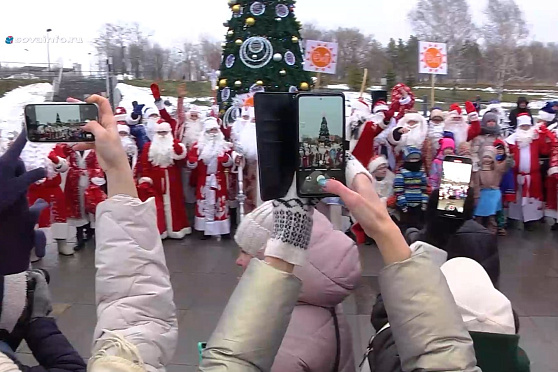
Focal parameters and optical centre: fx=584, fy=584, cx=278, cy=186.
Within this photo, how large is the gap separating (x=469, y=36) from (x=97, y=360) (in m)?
45.6

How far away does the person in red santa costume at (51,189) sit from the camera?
7.07m

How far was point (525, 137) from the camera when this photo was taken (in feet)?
27.1

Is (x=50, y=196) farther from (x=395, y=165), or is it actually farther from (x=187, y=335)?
(x=395, y=165)

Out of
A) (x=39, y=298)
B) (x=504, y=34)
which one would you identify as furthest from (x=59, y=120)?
(x=504, y=34)

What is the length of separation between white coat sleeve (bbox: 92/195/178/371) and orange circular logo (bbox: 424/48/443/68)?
8.97 meters

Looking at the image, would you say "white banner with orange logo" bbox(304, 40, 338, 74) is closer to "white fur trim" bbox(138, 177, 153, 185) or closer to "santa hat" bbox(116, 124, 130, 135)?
"santa hat" bbox(116, 124, 130, 135)

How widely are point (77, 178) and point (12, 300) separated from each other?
580cm

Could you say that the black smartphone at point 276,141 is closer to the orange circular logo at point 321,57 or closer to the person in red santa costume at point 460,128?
the person in red santa costume at point 460,128

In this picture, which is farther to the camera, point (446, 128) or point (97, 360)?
point (446, 128)

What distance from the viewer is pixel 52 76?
27562 millimetres

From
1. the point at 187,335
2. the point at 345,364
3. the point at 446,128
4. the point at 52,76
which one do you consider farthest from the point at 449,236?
the point at 52,76

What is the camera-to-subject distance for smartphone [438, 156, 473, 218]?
2.81m

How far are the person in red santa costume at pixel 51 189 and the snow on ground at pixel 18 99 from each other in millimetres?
8784

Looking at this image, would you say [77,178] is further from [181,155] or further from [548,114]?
[548,114]
